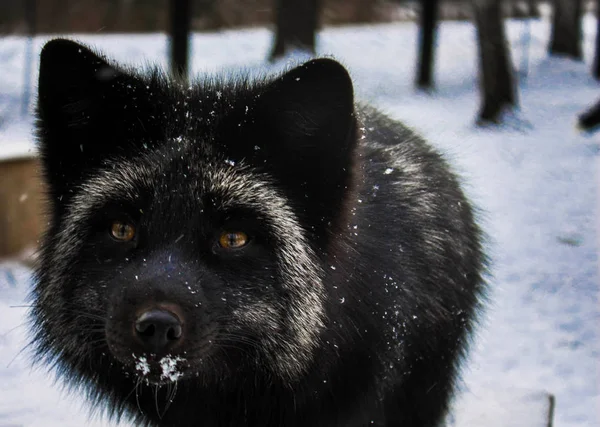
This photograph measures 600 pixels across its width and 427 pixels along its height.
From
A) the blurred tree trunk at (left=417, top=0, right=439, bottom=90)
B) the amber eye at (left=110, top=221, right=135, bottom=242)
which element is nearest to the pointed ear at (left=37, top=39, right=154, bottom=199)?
the amber eye at (left=110, top=221, right=135, bottom=242)

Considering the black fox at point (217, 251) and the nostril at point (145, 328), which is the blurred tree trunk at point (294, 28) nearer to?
the black fox at point (217, 251)

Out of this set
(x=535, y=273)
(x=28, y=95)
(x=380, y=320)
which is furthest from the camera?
(x=28, y=95)

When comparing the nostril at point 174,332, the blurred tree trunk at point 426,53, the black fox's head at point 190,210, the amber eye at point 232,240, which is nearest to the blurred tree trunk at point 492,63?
the blurred tree trunk at point 426,53

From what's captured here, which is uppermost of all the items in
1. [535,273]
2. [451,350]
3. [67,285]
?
[67,285]

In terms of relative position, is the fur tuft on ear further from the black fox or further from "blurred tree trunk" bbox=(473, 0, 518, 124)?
"blurred tree trunk" bbox=(473, 0, 518, 124)

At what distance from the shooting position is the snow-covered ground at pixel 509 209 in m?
4.68

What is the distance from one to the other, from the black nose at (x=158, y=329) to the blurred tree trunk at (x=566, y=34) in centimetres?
1927

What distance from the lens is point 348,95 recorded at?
9.48 feet

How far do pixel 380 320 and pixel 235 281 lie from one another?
74cm

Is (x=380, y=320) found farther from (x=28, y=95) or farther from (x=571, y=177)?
(x=28, y=95)

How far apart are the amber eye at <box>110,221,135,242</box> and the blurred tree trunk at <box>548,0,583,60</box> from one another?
62.3 ft

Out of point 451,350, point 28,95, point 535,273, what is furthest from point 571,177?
point 28,95

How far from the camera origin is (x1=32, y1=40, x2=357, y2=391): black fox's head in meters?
2.64

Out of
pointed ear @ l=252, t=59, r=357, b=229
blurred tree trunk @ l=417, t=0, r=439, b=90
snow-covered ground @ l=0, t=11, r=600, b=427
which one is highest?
pointed ear @ l=252, t=59, r=357, b=229
